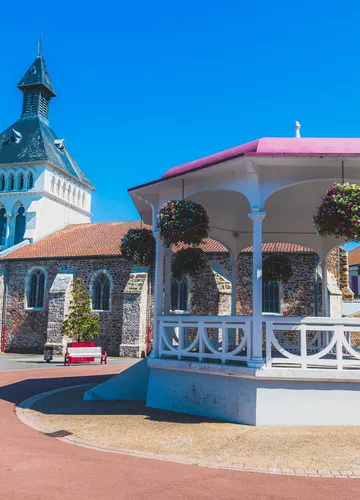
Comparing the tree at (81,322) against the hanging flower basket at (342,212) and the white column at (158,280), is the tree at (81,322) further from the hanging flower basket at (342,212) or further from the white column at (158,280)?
the hanging flower basket at (342,212)

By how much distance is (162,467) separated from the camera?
5.51m

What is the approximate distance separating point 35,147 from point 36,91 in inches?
287

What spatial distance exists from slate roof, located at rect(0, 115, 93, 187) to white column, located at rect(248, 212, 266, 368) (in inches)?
1251

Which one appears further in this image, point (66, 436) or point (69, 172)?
point (69, 172)

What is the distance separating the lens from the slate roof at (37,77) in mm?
42156

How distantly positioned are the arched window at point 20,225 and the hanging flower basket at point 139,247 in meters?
27.3

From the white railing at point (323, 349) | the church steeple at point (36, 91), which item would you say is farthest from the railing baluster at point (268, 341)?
the church steeple at point (36, 91)

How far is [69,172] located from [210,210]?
105 feet

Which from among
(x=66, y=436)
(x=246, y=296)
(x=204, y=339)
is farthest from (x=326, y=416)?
(x=246, y=296)

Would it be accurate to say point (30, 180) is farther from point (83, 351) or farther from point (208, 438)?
point (208, 438)

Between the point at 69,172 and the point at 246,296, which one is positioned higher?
the point at 69,172

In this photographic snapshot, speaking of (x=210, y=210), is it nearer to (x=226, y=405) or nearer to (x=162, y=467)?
(x=226, y=405)

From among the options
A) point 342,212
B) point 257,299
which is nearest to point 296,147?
point 342,212

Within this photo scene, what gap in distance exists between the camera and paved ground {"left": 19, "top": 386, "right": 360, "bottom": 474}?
564 centimetres
